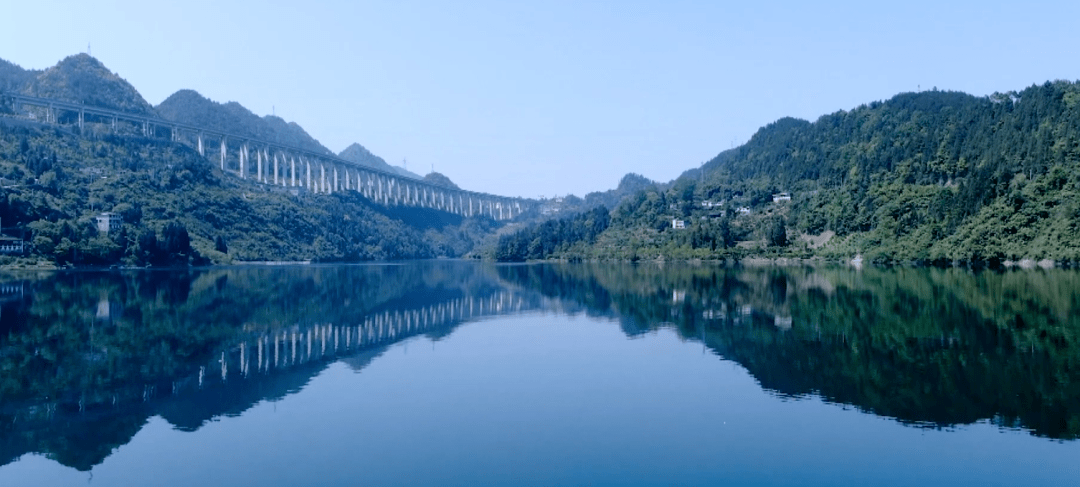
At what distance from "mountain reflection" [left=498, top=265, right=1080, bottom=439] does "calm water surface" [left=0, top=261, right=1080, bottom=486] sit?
0.10 m

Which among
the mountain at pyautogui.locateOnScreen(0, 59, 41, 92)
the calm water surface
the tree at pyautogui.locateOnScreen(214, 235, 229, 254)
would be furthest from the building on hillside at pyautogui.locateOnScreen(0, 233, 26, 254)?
the mountain at pyautogui.locateOnScreen(0, 59, 41, 92)

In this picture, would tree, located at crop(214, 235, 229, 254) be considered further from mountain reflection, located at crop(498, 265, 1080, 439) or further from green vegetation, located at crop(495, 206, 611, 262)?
mountain reflection, located at crop(498, 265, 1080, 439)

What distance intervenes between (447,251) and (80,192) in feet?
322

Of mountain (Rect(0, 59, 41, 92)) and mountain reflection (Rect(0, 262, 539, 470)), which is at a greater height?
mountain (Rect(0, 59, 41, 92))

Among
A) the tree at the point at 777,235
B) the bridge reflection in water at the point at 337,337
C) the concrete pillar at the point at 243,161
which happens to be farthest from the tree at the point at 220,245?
the tree at the point at 777,235

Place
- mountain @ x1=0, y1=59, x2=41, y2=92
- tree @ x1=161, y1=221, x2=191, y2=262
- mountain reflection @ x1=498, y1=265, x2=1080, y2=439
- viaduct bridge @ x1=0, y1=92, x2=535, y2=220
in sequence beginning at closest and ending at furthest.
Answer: mountain reflection @ x1=498, y1=265, x2=1080, y2=439, tree @ x1=161, y1=221, x2=191, y2=262, viaduct bridge @ x1=0, y1=92, x2=535, y2=220, mountain @ x1=0, y1=59, x2=41, y2=92

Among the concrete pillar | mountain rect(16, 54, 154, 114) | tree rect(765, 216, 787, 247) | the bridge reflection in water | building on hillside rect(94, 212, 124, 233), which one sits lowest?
the bridge reflection in water

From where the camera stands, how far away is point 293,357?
69.8 feet

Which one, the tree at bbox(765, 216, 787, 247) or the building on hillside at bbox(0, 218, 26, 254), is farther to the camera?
the tree at bbox(765, 216, 787, 247)

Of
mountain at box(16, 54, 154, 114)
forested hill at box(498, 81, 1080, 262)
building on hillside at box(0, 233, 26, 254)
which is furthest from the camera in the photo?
mountain at box(16, 54, 154, 114)

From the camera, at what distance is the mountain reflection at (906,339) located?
1457 centimetres

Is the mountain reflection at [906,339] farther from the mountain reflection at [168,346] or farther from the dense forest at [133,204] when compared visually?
the dense forest at [133,204]

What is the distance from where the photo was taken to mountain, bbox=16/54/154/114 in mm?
139875

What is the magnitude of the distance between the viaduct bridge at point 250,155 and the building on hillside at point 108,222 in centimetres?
3450
